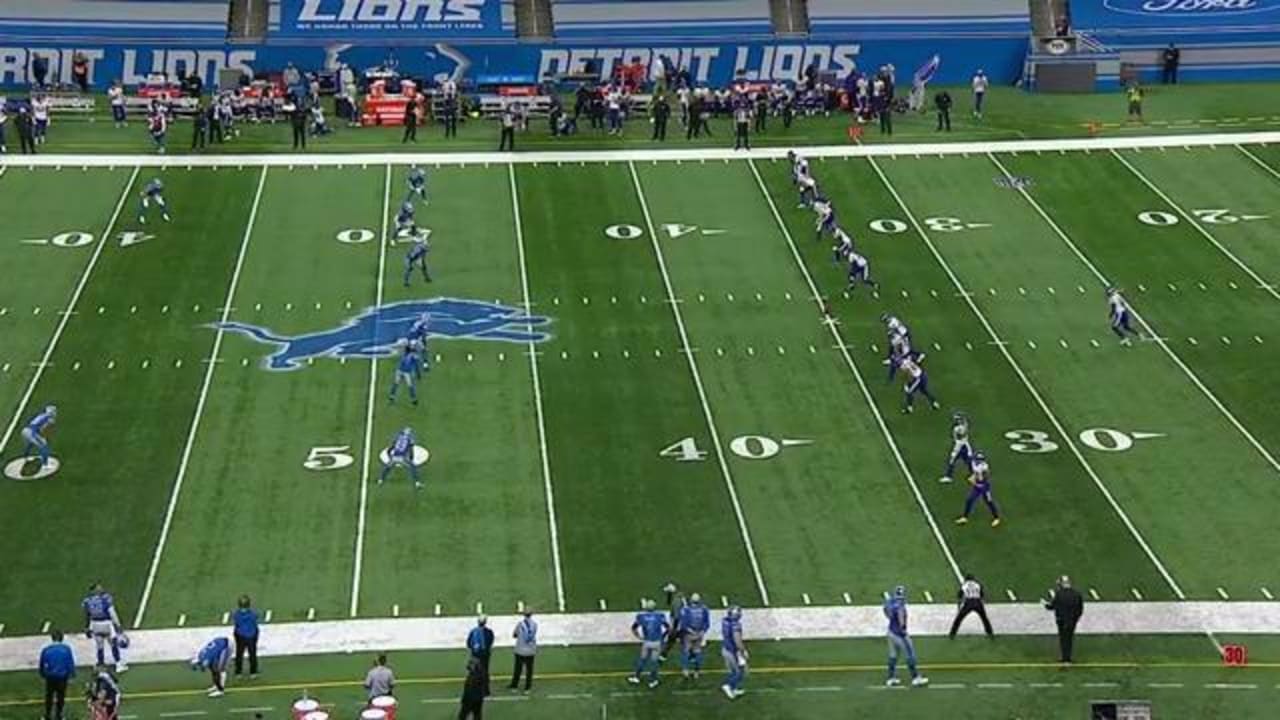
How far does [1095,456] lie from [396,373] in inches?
527

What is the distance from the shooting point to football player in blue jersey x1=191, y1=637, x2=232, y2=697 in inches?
1377

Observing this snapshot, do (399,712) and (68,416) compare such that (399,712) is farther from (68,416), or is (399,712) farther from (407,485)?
(68,416)

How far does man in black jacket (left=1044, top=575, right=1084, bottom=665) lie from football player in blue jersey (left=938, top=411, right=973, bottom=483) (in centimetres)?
547

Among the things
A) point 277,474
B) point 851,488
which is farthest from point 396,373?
point 851,488

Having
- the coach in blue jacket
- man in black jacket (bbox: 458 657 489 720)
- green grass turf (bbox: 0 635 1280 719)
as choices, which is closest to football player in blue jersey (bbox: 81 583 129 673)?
green grass turf (bbox: 0 635 1280 719)

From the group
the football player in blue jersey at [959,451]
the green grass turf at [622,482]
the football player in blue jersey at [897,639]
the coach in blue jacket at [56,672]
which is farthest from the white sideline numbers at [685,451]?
the coach in blue jacket at [56,672]

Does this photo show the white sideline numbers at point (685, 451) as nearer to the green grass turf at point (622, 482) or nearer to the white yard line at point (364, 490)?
the green grass turf at point (622, 482)

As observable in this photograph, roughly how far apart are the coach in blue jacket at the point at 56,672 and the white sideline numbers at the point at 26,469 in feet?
30.1

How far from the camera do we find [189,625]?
37.4 m

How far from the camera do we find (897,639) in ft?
117

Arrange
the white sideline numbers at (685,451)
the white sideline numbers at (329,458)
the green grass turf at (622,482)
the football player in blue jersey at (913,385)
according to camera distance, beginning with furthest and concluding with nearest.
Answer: the football player in blue jersey at (913,385), the white sideline numbers at (685,451), the white sideline numbers at (329,458), the green grass turf at (622,482)

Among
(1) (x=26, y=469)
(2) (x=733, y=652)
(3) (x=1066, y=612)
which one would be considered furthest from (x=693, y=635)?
(1) (x=26, y=469)

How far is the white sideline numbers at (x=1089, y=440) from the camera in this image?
44688mm

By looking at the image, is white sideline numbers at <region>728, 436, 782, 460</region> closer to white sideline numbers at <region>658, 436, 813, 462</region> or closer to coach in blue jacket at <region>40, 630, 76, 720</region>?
white sideline numbers at <region>658, 436, 813, 462</region>
